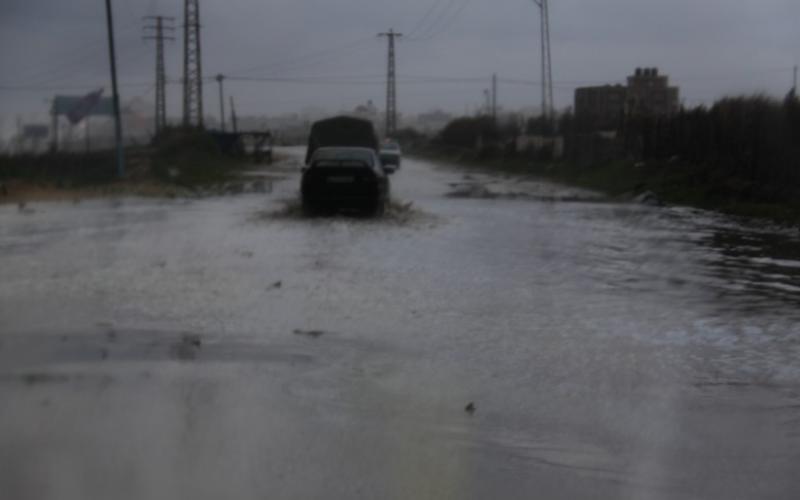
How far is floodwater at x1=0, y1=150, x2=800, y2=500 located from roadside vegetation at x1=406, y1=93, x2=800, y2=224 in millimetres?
8296

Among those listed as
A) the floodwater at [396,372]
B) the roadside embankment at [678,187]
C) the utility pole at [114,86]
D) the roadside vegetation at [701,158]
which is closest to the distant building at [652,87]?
the roadside vegetation at [701,158]

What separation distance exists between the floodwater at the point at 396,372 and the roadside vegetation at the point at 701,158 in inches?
327

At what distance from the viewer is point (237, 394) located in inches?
261

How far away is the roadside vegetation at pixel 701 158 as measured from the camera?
23.1 metres

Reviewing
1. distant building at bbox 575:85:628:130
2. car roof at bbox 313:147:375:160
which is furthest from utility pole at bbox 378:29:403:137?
car roof at bbox 313:147:375:160

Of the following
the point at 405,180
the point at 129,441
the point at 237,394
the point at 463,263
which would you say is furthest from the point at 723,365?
the point at 405,180

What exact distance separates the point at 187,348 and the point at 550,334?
10.2 feet

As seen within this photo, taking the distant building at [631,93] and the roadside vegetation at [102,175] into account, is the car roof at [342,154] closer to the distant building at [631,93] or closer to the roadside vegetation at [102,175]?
the roadside vegetation at [102,175]

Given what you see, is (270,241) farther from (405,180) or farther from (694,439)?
(405,180)

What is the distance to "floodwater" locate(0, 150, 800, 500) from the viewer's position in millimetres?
5172

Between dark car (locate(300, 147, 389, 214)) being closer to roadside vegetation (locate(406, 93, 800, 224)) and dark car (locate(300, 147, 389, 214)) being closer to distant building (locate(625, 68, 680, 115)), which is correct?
roadside vegetation (locate(406, 93, 800, 224))

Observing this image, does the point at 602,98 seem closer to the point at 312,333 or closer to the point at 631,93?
the point at 631,93

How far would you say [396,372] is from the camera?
24.1 ft

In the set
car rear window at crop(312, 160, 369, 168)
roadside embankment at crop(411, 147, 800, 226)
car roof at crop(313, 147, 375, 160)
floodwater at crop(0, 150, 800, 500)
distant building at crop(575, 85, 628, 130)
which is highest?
distant building at crop(575, 85, 628, 130)
